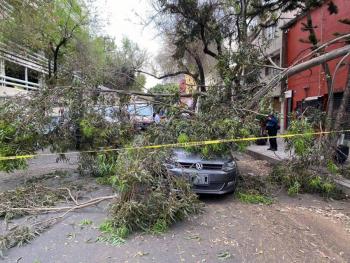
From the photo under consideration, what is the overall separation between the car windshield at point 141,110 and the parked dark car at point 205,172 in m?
2.55

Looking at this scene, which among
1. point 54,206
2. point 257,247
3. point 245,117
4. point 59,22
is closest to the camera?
point 257,247

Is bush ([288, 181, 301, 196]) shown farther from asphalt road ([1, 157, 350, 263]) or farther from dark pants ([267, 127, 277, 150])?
dark pants ([267, 127, 277, 150])

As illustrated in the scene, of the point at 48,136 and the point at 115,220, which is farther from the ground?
the point at 48,136

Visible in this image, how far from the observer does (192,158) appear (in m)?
6.84

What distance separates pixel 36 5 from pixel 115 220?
10301 millimetres

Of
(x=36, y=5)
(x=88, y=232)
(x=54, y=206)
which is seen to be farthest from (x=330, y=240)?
(x=36, y=5)

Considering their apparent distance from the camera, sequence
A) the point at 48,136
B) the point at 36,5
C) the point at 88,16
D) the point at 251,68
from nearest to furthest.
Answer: the point at 48,136, the point at 251,68, the point at 36,5, the point at 88,16

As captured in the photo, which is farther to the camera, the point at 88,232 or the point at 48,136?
the point at 48,136

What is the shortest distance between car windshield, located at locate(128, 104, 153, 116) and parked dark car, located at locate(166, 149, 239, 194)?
8.37 ft

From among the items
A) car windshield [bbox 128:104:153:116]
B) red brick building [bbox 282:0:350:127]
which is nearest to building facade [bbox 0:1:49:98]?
car windshield [bbox 128:104:153:116]

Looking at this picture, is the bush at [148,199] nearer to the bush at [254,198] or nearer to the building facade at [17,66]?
the bush at [254,198]

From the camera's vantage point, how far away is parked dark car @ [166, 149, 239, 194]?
645 centimetres

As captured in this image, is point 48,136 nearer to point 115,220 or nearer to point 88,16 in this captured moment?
point 115,220

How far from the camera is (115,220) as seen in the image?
Result: 5137mm
